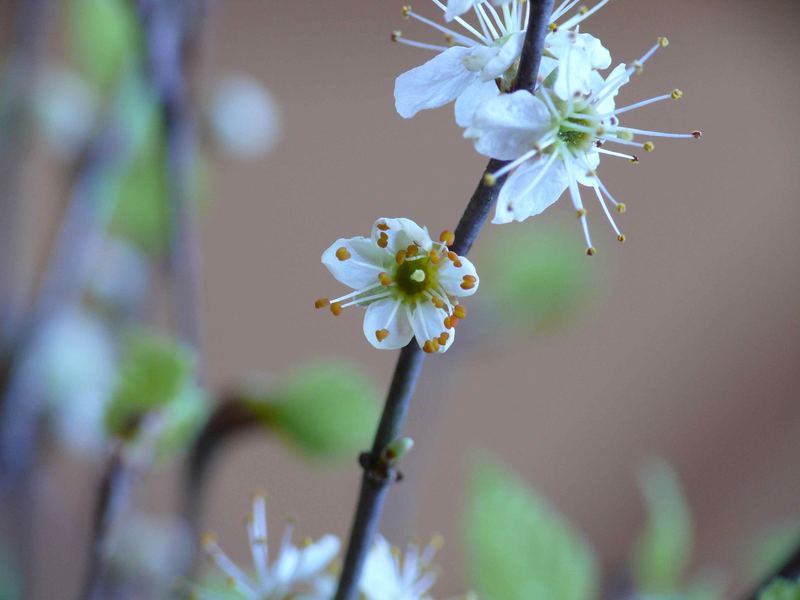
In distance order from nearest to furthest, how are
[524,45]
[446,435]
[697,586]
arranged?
[524,45] < [697,586] < [446,435]

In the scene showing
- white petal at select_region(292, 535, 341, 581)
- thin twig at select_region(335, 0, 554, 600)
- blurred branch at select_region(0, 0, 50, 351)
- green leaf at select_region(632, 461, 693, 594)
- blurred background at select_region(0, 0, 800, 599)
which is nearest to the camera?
thin twig at select_region(335, 0, 554, 600)

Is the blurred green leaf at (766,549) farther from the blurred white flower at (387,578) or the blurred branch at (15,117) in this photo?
the blurred branch at (15,117)

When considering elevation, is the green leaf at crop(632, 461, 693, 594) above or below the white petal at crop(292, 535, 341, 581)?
above

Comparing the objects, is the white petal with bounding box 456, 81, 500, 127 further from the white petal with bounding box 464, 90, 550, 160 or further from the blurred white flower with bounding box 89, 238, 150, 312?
the blurred white flower with bounding box 89, 238, 150, 312

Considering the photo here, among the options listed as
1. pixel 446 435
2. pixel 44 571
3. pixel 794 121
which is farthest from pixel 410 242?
pixel 794 121

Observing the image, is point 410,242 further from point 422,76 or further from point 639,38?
point 639,38

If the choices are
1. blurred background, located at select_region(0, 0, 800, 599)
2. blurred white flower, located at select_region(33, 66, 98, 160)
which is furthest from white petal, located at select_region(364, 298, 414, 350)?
blurred background, located at select_region(0, 0, 800, 599)

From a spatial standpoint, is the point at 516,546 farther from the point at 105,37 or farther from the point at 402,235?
the point at 105,37
